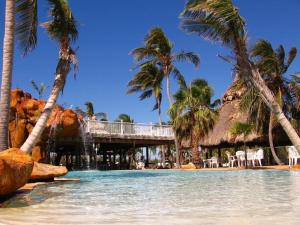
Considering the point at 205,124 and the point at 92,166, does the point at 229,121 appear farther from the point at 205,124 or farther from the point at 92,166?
the point at 92,166

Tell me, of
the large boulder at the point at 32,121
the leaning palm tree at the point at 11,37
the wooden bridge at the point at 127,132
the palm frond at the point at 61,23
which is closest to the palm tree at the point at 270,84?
the wooden bridge at the point at 127,132

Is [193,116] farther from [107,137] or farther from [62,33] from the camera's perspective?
[62,33]

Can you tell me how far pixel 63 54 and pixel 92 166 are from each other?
17.2 metres

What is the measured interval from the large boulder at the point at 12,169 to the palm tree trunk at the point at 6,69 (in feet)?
9.16

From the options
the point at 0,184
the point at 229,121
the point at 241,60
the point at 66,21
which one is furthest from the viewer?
the point at 229,121

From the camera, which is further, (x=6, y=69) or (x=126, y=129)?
(x=126, y=129)

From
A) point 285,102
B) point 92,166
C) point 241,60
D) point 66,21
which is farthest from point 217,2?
point 92,166

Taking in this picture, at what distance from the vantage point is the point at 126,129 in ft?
83.8

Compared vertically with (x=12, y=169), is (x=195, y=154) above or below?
above

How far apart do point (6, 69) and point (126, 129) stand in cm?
1673

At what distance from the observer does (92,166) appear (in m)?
27.6

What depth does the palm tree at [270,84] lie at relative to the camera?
20406 mm

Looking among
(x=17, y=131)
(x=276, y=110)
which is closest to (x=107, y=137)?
(x=17, y=131)

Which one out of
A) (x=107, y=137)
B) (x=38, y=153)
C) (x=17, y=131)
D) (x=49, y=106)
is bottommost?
(x=38, y=153)
